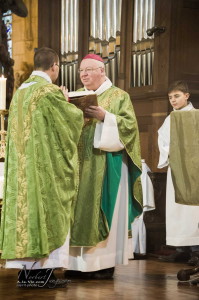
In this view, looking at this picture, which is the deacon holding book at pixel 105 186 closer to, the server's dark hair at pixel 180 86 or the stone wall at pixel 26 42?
the server's dark hair at pixel 180 86

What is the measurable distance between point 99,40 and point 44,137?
5256 mm

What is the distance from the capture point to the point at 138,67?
8992mm

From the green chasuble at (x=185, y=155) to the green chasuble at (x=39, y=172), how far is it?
2.27 ft

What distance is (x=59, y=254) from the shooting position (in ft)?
15.7

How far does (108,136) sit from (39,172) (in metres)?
0.70

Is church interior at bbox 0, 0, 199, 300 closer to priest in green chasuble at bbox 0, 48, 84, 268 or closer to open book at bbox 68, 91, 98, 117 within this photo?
priest in green chasuble at bbox 0, 48, 84, 268

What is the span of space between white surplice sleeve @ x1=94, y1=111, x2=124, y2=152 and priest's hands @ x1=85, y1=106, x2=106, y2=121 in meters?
0.04

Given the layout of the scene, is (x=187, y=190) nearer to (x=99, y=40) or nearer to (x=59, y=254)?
(x=59, y=254)

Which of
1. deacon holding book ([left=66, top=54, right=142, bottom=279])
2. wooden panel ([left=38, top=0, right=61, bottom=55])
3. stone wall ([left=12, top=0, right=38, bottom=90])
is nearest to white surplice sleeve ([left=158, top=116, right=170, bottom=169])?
deacon holding book ([left=66, top=54, right=142, bottom=279])

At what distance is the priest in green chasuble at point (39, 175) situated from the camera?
15.5 ft

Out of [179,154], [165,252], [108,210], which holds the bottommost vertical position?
[165,252]

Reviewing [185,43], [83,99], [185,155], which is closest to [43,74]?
[83,99]

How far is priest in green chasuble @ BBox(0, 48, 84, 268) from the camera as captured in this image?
4.72 m

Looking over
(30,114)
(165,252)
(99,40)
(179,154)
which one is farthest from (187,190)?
(99,40)
